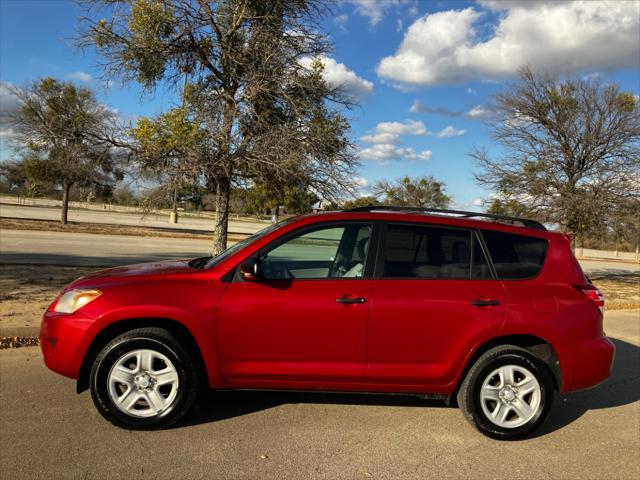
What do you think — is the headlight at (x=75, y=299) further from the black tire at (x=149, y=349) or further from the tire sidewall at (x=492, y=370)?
the tire sidewall at (x=492, y=370)

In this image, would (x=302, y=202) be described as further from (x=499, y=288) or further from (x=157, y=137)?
(x=499, y=288)

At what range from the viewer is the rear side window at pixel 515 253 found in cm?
412

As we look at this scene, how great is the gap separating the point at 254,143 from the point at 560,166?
10.0 m

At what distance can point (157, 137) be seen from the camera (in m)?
8.04

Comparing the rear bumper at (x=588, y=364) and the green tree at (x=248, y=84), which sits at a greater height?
the green tree at (x=248, y=84)

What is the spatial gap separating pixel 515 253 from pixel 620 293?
12.6 metres

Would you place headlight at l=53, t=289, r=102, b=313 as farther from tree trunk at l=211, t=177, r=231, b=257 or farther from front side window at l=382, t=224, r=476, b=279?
tree trunk at l=211, t=177, r=231, b=257

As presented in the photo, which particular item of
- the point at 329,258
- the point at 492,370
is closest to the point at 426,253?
the point at 329,258

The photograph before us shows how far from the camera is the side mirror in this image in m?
3.78

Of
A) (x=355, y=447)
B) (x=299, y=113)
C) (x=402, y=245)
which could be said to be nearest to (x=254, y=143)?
(x=299, y=113)

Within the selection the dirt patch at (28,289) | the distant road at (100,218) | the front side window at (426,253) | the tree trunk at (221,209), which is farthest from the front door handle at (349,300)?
the distant road at (100,218)

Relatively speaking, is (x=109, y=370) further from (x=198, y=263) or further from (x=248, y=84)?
(x=248, y=84)

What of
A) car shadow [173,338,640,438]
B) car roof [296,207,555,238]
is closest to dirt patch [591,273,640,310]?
car shadow [173,338,640,438]

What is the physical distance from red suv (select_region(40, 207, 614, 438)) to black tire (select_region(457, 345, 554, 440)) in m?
0.01
